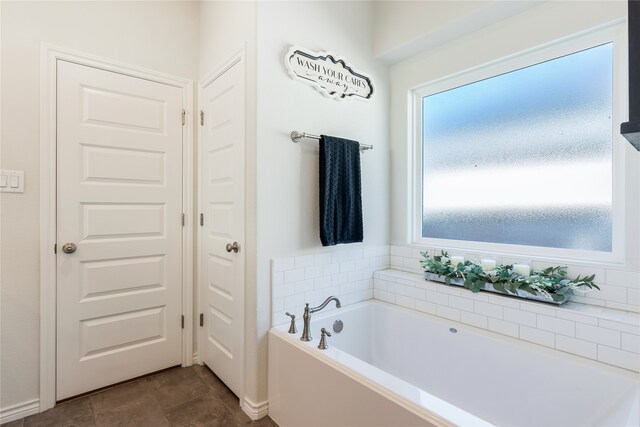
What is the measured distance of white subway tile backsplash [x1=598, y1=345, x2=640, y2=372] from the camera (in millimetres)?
1343

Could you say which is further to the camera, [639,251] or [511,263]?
[511,263]

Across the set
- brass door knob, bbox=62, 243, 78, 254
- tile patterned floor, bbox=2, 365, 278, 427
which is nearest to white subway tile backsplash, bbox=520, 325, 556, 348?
tile patterned floor, bbox=2, 365, 278, 427

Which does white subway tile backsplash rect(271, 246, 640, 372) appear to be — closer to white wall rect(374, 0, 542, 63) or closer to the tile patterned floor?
the tile patterned floor

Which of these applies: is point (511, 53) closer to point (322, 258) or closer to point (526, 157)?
point (526, 157)

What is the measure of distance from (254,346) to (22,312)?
131cm

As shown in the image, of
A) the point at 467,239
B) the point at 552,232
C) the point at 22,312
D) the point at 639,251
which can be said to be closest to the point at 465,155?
the point at 467,239

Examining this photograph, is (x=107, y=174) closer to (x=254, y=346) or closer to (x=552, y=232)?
(x=254, y=346)

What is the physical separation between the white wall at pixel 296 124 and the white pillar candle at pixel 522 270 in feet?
3.11

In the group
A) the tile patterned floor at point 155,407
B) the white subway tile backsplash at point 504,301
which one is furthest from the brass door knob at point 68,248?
the white subway tile backsplash at point 504,301

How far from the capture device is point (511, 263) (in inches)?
74.7

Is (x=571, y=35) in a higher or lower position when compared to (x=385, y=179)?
higher

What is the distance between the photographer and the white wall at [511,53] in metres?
1.53

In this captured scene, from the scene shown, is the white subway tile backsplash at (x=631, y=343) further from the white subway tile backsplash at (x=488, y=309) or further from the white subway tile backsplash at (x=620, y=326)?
the white subway tile backsplash at (x=488, y=309)

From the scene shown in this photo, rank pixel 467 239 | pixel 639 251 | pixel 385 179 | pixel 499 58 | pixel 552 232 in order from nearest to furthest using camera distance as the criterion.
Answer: pixel 639 251 < pixel 552 232 < pixel 499 58 < pixel 467 239 < pixel 385 179
